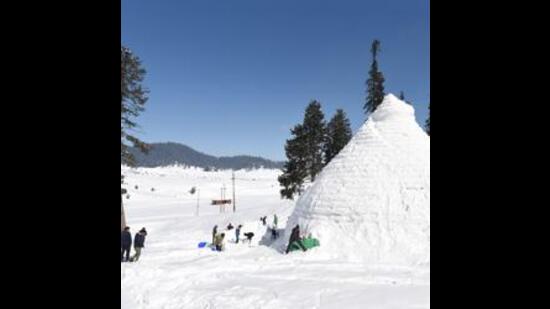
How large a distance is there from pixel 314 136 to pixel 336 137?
3.19m

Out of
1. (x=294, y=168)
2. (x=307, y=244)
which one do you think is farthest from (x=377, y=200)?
Result: (x=294, y=168)

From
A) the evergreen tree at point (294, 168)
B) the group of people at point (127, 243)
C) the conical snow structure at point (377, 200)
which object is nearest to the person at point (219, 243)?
the conical snow structure at point (377, 200)

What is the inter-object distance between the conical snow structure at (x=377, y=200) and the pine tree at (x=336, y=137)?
22417 mm

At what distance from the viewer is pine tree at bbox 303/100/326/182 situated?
4141 cm

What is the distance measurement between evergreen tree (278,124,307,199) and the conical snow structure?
19722mm

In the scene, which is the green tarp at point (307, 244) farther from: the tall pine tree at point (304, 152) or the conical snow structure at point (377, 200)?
the tall pine tree at point (304, 152)

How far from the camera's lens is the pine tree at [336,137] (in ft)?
143

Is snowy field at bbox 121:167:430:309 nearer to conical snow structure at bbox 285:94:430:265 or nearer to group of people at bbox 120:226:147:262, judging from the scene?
group of people at bbox 120:226:147:262

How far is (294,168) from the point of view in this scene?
40.8 meters

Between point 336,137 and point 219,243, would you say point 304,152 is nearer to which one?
point 336,137

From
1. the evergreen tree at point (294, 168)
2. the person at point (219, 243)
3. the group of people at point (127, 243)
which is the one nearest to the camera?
the group of people at point (127, 243)
